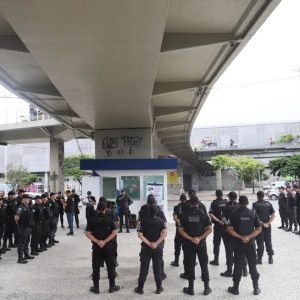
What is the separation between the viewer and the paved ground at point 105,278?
259 inches

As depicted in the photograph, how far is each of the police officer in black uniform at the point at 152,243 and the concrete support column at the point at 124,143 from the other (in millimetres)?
11815

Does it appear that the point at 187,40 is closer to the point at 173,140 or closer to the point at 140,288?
the point at 140,288

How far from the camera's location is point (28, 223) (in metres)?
9.38

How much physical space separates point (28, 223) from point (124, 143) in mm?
9653

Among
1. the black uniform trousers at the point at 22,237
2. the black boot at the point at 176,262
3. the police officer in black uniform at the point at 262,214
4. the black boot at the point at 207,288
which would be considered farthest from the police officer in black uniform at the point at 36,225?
the police officer in black uniform at the point at 262,214

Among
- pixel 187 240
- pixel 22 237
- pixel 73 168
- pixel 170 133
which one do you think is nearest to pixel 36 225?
pixel 22 237

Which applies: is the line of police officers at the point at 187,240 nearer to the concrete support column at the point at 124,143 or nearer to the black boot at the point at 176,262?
the black boot at the point at 176,262

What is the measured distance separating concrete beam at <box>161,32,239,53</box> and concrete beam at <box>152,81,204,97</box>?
178 inches

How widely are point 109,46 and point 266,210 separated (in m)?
5.12

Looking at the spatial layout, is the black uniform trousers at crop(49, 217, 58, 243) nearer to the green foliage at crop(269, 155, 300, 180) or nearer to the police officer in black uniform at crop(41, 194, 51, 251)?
the police officer in black uniform at crop(41, 194, 51, 251)

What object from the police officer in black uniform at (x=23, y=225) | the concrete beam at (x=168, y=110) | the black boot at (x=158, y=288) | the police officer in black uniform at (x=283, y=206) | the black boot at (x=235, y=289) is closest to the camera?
the black boot at (x=235, y=289)

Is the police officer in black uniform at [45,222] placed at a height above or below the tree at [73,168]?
below

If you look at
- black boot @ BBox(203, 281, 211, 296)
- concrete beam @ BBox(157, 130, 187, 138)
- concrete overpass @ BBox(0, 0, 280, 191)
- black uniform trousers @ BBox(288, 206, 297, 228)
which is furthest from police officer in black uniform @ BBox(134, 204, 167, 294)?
concrete beam @ BBox(157, 130, 187, 138)

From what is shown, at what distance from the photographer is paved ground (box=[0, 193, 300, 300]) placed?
6.58 meters
